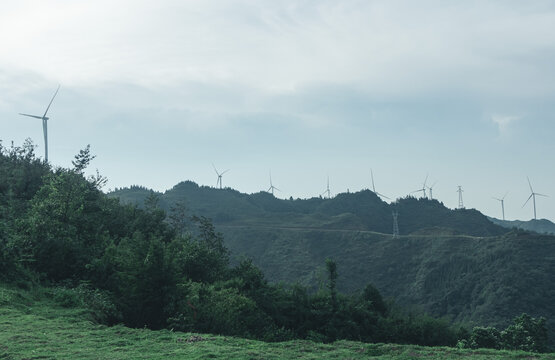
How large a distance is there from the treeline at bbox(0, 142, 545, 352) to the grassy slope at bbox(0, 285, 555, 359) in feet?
12.8

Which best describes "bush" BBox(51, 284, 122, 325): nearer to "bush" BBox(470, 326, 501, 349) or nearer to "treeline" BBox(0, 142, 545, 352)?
"treeline" BBox(0, 142, 545, 352)

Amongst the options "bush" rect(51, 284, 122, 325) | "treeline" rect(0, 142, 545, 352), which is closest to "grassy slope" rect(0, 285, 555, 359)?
"bush" rect(51, 284, 122, 325)

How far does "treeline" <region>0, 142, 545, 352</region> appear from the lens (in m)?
22.6

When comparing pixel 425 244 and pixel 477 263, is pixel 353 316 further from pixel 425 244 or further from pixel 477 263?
pixel 425 244

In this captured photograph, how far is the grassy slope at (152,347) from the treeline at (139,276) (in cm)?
390

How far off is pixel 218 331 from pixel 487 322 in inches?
2660

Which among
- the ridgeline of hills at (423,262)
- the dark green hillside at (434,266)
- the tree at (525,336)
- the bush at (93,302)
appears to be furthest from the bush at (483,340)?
the dark green hillside at (434,266)

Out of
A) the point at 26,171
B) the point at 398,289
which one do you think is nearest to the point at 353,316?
the point at 26,171

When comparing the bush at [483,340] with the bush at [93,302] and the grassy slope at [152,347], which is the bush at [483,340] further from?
the bush at [93,302]

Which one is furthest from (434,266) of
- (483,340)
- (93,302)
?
(93,302)

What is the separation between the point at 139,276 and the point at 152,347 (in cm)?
827

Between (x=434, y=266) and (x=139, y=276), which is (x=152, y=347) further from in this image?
(x=434, y=266)

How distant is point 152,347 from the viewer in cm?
1506

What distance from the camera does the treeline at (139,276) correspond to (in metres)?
22.6
